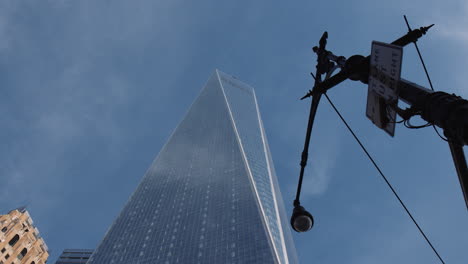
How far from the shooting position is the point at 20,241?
64875mm

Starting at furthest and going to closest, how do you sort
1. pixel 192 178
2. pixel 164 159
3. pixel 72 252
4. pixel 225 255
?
pixel 164 159
pixel 72 252
pixel 192 178
pixel 225 255

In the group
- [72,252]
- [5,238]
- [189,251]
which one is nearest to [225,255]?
[189,251]

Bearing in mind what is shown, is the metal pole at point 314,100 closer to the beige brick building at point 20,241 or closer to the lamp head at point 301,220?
the lamp head at point 301,220

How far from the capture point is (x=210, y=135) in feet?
601

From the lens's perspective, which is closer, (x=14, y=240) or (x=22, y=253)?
(x=14, y=240)

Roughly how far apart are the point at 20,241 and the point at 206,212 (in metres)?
61.3

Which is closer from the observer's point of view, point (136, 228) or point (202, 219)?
point (202, 219)

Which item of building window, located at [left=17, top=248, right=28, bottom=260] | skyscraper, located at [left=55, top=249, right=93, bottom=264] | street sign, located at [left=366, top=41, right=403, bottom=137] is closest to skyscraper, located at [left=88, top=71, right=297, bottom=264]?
skyscraper, located at [left=55, top=249, right=93, bottom=264]

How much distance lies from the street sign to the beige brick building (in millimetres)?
72771

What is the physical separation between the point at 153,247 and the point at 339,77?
110 m

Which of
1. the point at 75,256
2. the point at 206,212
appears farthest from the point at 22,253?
the point at 75,256

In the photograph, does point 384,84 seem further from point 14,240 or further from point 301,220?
point 14,240

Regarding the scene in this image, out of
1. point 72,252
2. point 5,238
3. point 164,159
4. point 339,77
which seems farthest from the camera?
point 164,159

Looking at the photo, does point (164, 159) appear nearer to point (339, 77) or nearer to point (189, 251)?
point (189, 251)
